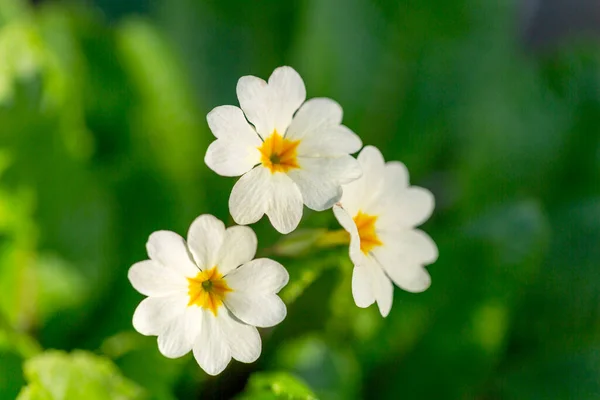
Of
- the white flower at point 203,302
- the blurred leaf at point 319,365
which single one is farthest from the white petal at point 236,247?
the blurred leaf at point 319,365

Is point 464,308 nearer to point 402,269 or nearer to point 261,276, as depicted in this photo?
point 402,269

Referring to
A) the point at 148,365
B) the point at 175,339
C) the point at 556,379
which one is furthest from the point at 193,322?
the point at 556,379

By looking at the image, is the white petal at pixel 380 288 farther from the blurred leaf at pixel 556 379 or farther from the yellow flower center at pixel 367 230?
the blurred leaf at pixel 556 379

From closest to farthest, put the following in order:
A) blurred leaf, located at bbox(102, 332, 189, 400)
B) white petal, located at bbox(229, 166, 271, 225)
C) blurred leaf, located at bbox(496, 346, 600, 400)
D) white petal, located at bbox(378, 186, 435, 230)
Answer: white petal, located at bbox(229, 166, 271, 225) < white petal, located at bbox(378, 186, 435, 230) < blurred leaf, located at bbox(102, 332, 189, 400) < blurred leaf, located at bbox(496, 346, 600, 400)

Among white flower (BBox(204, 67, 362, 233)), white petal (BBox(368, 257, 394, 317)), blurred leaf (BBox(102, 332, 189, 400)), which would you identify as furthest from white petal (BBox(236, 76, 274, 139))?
blurred leaf (BBox(102, 332, 189, 400))

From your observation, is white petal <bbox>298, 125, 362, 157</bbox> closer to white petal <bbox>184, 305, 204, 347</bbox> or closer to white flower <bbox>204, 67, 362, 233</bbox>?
white flower <bbox>204, 67, 362, 233</bbox>

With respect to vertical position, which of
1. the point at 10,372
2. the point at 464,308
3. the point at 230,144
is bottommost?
the point at 10,372

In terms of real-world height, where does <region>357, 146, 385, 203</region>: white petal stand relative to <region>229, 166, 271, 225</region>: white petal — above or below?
above

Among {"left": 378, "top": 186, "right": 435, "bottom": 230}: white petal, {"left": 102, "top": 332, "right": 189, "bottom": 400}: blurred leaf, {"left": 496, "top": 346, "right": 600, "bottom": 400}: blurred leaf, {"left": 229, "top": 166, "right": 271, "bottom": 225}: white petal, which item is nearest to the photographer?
{"left": 229, "top": 166, "right": 271, "bottom": 225}: white petal
